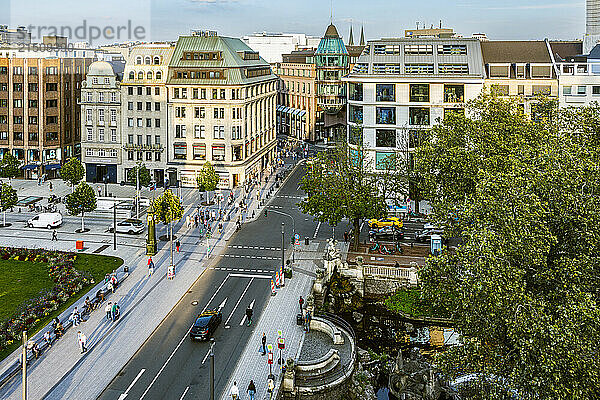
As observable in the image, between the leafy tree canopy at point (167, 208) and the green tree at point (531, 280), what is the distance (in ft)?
127

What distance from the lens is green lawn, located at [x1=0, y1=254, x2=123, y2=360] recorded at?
51453 millimetres

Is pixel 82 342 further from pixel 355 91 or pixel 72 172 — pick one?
pixel 355 91

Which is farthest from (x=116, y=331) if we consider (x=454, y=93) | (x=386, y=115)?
(x=454, y=93)

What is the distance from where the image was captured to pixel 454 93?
8188 cm

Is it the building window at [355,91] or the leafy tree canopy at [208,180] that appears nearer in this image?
the building window at [355,91]

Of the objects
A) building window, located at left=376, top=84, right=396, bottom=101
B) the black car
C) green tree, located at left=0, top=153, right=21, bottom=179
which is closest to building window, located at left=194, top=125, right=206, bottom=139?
green tree, located at left=0, top=153, right=21, bottom=179

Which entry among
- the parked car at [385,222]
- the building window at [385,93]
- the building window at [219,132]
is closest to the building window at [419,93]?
the building window at [385,93]

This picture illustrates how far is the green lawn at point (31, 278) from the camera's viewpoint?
5145 cm

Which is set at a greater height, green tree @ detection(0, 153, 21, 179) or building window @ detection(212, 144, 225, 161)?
building window @ detection(212, 144, 225, 161)

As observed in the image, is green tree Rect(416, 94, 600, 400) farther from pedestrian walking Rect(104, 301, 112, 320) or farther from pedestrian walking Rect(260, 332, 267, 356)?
pedestrian walking Rect(104, 301, 112, 320)

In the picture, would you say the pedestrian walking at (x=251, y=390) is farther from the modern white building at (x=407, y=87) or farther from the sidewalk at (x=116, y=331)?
the modern white building at (x=407, y=87)

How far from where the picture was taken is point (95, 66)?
4001 inches

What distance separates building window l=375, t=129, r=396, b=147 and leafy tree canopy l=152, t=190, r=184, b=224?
29.0 m

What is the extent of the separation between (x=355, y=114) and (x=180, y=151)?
29975 mm
